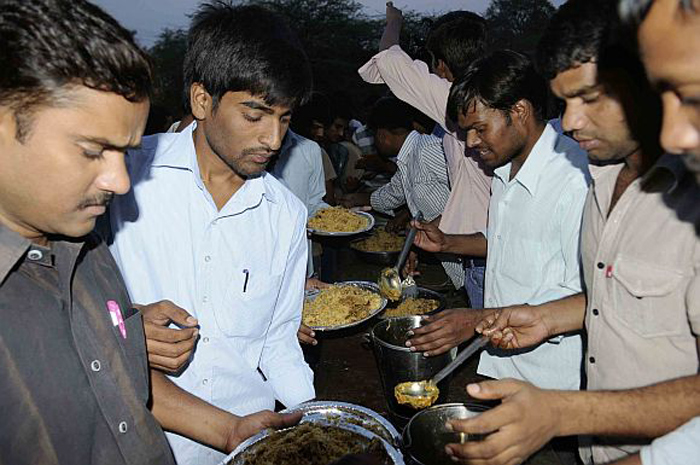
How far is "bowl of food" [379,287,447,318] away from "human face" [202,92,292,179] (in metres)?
1.98

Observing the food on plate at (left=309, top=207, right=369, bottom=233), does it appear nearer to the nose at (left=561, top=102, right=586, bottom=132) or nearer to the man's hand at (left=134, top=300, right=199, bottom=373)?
the man's hand at (left=134, top=300, right=199, bottom=373)

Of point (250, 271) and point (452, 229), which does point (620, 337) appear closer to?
point (250, 271)

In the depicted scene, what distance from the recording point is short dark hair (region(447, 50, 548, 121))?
2959mm

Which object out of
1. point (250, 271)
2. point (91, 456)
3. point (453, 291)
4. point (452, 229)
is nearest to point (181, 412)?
point (91, 456)

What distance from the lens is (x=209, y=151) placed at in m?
2.17

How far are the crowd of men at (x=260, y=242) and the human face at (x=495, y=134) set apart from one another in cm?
1

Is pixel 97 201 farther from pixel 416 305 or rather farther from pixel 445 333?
pixel 416 305

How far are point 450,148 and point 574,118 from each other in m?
2.29

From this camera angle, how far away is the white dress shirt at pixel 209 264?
2.04 meters

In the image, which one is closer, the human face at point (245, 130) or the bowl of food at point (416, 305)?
the human face at point (245, 130)

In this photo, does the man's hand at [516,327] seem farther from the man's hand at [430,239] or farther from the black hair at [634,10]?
the black hair at [634,10]

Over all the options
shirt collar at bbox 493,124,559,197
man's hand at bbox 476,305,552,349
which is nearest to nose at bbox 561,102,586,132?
man's hand at bbox 476,305,552,349

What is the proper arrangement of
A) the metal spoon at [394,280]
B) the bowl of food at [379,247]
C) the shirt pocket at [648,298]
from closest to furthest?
the shirt pocket at [648,298]
the metal spoon at [394,280]
the bowl of food at [379,247]

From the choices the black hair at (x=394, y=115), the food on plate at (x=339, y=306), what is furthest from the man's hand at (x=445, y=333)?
→ the black hair at (x=394, y=115)
